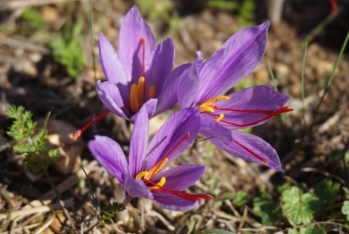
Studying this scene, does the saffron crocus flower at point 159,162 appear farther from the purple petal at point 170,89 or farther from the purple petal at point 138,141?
the purple petal at point 170,89

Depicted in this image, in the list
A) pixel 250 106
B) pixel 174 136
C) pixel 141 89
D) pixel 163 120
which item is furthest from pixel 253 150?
pixel 163 120

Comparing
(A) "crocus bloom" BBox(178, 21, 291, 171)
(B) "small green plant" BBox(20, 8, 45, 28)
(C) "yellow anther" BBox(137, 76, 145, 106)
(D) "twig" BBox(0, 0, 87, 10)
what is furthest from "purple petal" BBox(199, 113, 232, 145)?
(D) "twig" BBox(0, 0, 87, 10)

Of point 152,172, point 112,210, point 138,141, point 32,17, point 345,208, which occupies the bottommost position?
point 345,208

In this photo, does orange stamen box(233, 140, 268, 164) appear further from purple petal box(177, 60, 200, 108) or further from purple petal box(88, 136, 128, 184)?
purple petal box(88, 136, 128, 184)

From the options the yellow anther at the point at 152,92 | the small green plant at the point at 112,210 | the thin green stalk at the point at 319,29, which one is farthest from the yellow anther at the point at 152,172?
the thin green stalk at the point at 319,29

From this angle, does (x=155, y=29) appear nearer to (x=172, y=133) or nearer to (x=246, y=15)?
(x=246, y=15)

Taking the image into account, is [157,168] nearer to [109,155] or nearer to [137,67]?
[109,155]
